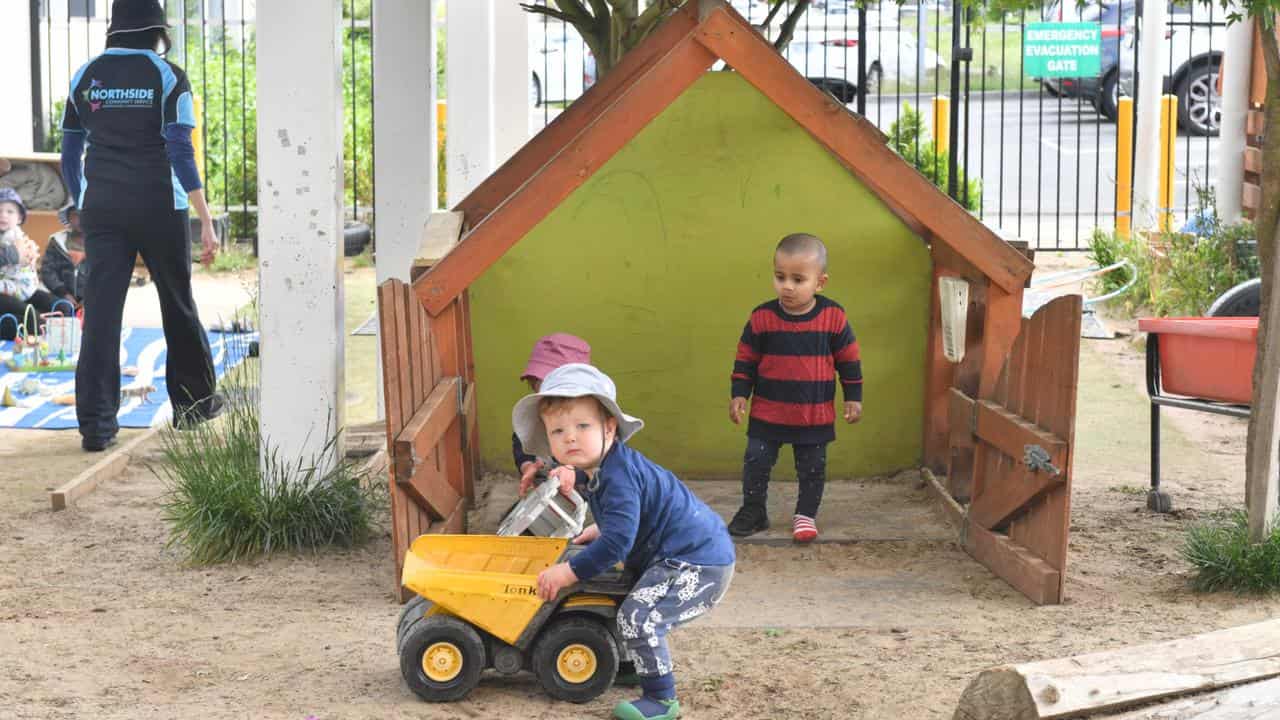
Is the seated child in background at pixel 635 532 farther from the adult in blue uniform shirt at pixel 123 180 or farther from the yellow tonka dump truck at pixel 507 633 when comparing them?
the adult in blue uniform shirt at pixel 123 180

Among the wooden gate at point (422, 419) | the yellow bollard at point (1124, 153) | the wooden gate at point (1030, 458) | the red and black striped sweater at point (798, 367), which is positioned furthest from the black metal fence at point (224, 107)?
the wooden gate at point (1030, 458)

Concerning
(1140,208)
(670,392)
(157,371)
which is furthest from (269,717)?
(1140,208)

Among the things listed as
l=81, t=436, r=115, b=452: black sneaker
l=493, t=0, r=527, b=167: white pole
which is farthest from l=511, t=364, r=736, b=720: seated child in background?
l=493, t=0, r=527, b=167: white pole

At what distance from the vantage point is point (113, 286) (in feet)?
26.2

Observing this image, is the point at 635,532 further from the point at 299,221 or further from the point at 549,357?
the point at 299,221

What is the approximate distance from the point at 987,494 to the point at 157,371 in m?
5.99

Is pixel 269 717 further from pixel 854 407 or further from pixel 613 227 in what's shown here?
pixel 613 227

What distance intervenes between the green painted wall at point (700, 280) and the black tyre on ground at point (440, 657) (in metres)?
2.72

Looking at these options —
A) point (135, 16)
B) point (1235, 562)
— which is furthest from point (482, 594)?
point (135, 16)

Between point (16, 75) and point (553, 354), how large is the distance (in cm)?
1074

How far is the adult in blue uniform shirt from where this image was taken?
7.81 meters

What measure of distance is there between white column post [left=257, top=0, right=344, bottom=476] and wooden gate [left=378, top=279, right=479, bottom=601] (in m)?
0.42

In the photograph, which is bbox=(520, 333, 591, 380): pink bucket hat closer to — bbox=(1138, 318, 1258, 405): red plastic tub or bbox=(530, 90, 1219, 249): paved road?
bbox=(1138, 318, 1258, 405): red plastic tub

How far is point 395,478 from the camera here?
5.18 metres
